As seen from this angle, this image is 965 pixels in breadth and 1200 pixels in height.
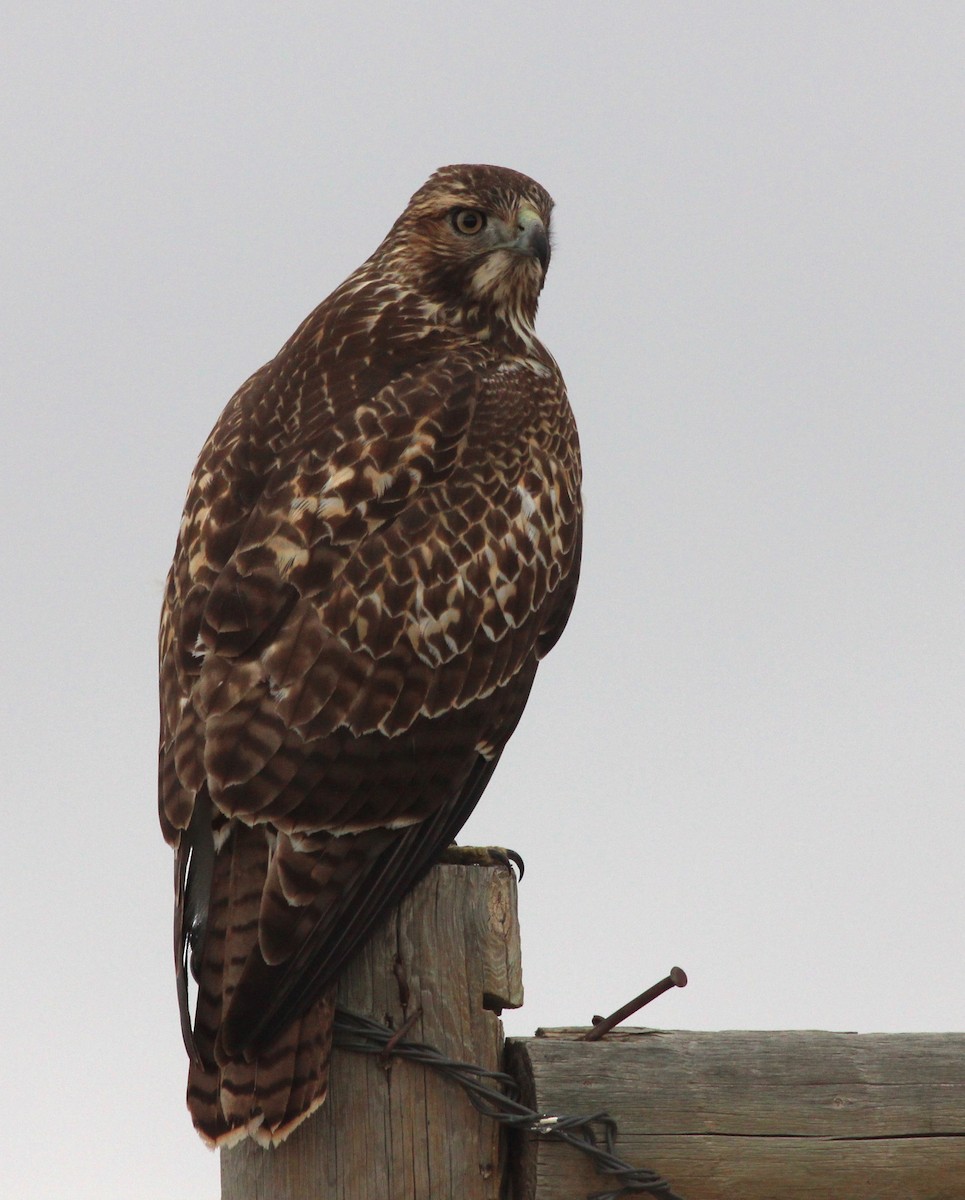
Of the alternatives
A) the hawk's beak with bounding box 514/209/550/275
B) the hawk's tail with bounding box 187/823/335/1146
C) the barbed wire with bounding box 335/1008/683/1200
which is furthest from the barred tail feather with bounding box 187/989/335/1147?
the hawk's beak with bounding box 514/209/550/275

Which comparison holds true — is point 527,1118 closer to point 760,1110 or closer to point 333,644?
point 760,1110

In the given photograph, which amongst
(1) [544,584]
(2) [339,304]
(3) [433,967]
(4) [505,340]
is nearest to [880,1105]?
(3) [433,967]

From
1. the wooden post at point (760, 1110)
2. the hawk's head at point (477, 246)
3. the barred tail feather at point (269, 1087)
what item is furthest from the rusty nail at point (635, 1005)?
the hawk's head at point (477, 246)

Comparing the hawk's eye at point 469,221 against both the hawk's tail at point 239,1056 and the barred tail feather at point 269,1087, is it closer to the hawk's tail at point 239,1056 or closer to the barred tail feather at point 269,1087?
the hawk's tail at point 239,1056

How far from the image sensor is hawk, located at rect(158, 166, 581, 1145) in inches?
142

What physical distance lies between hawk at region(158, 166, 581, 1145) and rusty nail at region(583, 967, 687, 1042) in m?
0.53

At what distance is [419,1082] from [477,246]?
294 centimetres

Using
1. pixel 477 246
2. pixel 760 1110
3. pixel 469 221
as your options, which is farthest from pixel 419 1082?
pixel 469 221

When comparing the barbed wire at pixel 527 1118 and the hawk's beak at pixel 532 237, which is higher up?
the hawk's beak at pixel 532 237

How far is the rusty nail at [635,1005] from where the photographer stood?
11.0ft

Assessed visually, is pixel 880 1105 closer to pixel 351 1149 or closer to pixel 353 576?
pixel 351 1149

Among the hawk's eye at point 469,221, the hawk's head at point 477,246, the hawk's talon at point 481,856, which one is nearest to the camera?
the hawk's talon at point 481,856

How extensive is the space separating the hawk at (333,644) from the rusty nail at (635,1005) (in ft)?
1.75

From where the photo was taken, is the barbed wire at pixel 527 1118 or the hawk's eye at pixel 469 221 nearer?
the barbed wire at pixel 527 1118
